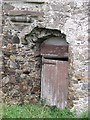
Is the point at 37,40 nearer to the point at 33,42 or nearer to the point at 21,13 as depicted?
the point at 33,42

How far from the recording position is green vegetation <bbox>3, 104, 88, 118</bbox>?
978 centimetres

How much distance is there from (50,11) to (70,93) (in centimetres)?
187

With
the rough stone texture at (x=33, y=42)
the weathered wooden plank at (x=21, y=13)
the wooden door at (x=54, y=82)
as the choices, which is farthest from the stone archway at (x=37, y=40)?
the weathered wooden plank at (x=21, y=13)

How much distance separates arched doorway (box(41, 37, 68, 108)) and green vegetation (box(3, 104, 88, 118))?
0.33 m

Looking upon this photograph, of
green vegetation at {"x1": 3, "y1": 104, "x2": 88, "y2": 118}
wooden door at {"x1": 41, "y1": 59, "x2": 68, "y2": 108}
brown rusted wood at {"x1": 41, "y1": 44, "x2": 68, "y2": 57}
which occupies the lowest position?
green vegetation at {"x1": 3, "y1": 104, "x2": 88, "y2": 118}

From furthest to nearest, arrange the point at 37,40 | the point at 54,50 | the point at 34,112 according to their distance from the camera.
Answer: the point at 37,40
the point at 54,50
the point at 34,112

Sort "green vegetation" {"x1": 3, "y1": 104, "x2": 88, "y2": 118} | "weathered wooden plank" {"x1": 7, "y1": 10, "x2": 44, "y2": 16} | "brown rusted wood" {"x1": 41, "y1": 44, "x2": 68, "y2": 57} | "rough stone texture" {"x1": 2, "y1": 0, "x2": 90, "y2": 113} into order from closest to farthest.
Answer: "green vegetation" {"x1": 3, "y1": 104, "x2": 88, "y2": 118} → "rough stone texture" {"x1": 2, "y1": 0, "x2": 90, "y2": 113} → "brown rusted wood" {"x1": 41, "y1": 44, "x2": 68, "y2": 57} → "weathered wooden plank" {"x1": 7, "y1": 10, "x2": 44, "y2": 16}

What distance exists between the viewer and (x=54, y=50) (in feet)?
35.6

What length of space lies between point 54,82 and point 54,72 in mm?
227

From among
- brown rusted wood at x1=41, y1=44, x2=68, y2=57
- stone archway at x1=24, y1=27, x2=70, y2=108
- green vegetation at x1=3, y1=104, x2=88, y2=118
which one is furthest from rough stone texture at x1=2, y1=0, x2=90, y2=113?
green vegetation at x1=3, y1=104, x2=88, y2=118

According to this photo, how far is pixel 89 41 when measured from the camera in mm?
10297

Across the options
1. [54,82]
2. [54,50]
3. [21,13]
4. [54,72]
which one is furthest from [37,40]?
[54,82]

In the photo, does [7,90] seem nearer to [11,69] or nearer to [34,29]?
[11,69]

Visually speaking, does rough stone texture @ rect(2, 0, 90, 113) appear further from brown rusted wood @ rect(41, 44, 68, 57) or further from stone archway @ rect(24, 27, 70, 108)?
brown rusted wood @ rect(41, 44, 68, 57)
